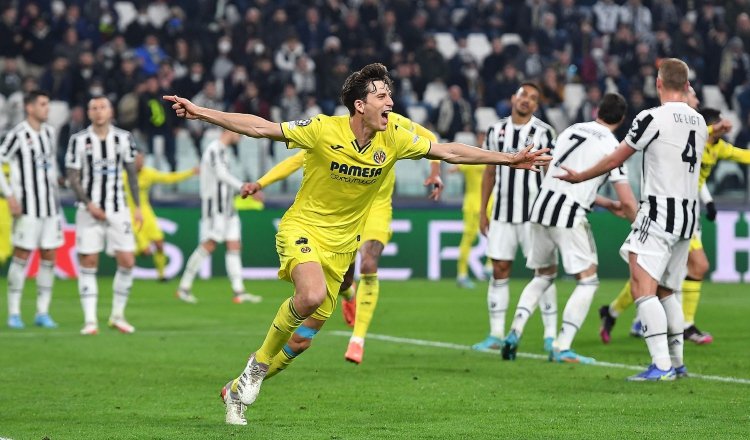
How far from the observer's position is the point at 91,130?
1442 cm

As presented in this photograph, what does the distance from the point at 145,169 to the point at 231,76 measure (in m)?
4.38

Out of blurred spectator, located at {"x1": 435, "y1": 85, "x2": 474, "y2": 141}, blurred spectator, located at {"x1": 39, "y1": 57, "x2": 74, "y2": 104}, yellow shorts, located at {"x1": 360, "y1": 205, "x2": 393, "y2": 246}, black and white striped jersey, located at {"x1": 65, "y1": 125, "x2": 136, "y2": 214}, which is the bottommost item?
yellow shorts, located at {"x1": 360, "y1": 205, "x2": 393, "y2": 246}

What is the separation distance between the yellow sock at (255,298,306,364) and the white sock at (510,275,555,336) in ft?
13.3

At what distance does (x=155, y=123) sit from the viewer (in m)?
24.4

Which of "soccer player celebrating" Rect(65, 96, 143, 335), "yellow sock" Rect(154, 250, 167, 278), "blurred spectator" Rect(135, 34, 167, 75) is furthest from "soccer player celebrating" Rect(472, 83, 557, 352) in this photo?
"blurred spectator" Rect(135, 34, 167, 75)

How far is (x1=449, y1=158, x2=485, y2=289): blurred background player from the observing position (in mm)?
21656

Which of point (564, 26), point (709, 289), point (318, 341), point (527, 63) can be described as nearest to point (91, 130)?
point (318, 341)

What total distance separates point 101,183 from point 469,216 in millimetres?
8601

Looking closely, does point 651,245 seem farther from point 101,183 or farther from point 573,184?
point 101,183

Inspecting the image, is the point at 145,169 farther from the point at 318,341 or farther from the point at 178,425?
the point at 178,425

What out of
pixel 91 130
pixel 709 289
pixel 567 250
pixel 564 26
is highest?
pixel 564 26

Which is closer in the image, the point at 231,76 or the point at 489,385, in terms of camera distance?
the point at 489,385

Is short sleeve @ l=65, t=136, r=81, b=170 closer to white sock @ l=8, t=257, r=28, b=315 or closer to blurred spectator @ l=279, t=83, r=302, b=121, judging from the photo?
white sock @ l=8, t=257, r=28, b=315

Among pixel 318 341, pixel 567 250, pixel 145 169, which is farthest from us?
pixel 145 169
